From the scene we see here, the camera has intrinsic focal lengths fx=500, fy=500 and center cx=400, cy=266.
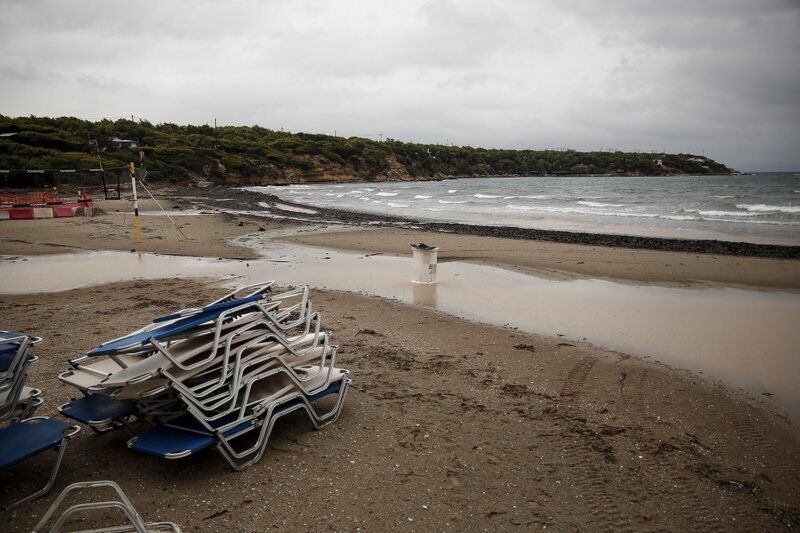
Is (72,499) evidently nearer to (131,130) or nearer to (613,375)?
(613,375)

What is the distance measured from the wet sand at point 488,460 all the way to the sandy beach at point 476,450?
1 centimetres

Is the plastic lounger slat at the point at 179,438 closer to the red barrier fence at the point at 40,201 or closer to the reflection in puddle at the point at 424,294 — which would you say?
the reflection in puddle at the point at 424,294

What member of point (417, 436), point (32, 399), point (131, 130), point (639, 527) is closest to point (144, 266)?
point (32, 399)

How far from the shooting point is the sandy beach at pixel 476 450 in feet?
11.5

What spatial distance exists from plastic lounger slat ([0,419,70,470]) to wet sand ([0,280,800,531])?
0.40m

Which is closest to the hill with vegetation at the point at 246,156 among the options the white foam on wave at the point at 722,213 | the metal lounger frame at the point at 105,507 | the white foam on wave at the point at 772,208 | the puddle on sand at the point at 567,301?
the puddle on sand at the point at 567,301

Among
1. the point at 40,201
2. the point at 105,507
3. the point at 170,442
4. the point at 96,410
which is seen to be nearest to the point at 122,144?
the point at 40,201

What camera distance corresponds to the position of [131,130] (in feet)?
219

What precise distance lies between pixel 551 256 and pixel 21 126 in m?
54.8

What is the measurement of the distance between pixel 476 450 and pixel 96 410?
313cm

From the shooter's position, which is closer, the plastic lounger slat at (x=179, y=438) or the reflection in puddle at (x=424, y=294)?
the plastic lounger slat at (x=179, y=438)

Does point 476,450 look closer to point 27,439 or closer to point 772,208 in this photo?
point 27,439

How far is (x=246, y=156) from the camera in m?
73.5

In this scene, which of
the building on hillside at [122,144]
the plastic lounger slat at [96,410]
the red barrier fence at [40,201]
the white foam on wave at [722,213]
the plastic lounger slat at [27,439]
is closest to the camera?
the plastic lounger slat at [27,439]
